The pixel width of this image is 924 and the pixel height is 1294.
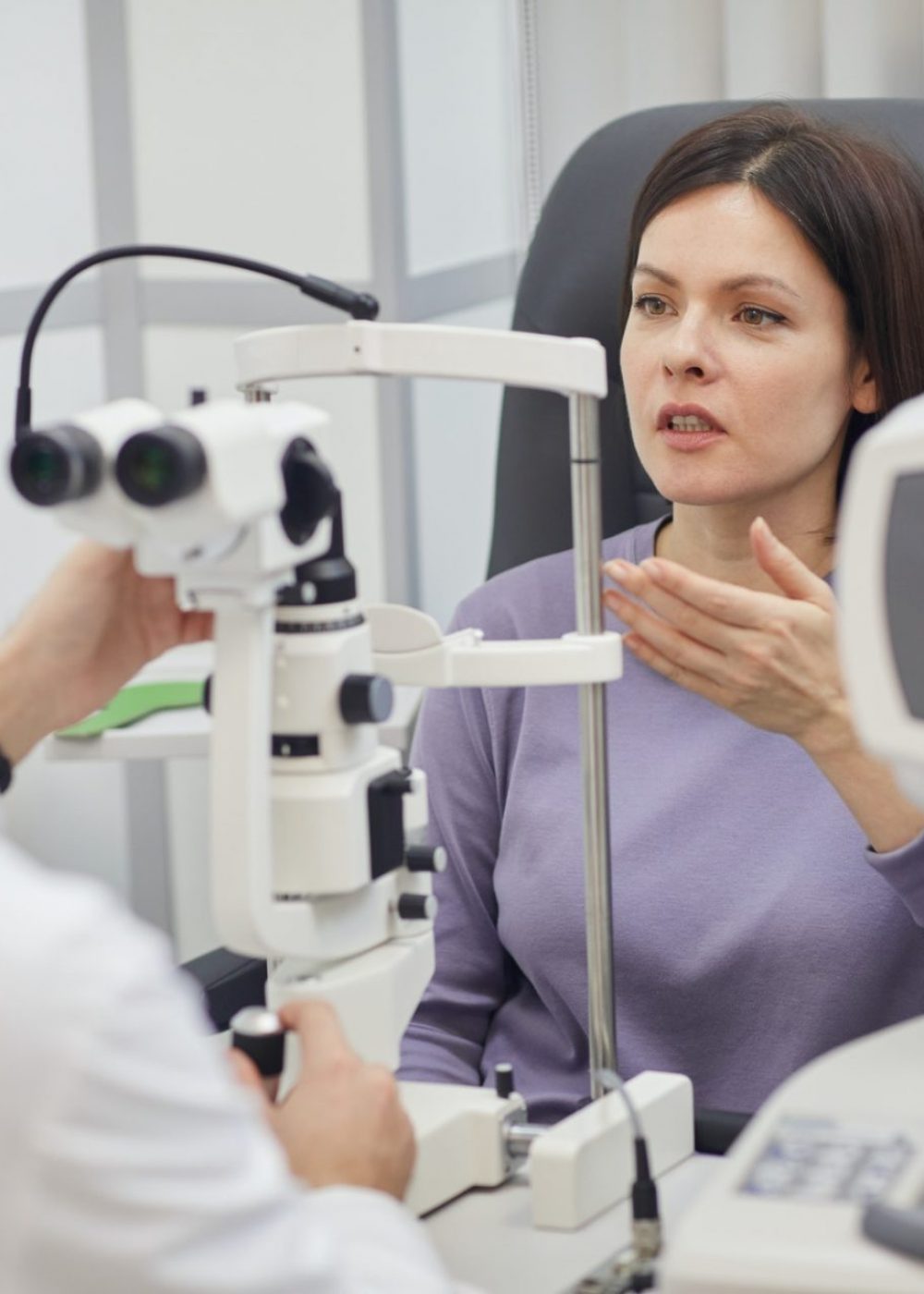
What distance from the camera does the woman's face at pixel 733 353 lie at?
1.43 m

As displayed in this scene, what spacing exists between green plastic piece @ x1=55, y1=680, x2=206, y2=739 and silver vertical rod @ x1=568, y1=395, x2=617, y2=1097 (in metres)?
0.95

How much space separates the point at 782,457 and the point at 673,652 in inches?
11.9

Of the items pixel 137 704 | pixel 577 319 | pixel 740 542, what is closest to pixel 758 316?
pixel 740 542

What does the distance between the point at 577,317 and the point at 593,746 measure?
2.45 feet

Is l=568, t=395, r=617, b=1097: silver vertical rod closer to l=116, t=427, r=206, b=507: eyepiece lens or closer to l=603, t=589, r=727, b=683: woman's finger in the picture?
l=603, t=589, r=727, b=683: woman's finger

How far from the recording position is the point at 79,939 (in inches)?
23.6

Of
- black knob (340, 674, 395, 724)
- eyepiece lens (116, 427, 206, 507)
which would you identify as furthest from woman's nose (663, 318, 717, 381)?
eyepiece lens (116, 427, 206, 507)

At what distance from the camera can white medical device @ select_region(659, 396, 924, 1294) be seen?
73 centimetres

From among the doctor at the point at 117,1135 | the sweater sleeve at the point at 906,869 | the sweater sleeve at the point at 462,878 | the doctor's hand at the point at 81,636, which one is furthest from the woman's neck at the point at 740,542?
the doctor at the point at 117,1135

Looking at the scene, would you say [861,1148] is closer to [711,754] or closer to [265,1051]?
[265,1051]

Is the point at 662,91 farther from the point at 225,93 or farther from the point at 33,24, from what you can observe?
the point at 33,24

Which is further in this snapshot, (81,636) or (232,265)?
(81,636)

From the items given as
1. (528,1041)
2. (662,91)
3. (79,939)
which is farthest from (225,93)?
(79,939)

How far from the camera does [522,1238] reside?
100 cm
